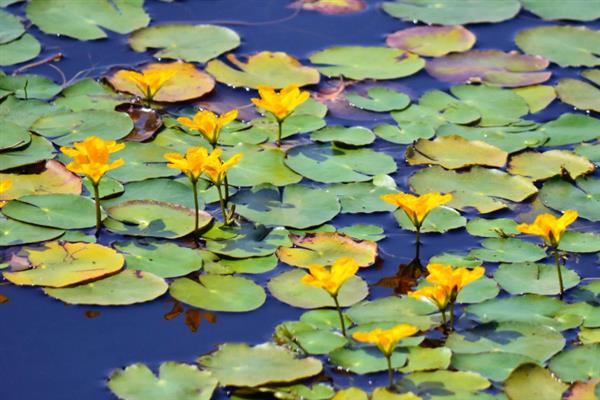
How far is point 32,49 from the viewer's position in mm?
4598

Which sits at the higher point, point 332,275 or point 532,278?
point 332,275

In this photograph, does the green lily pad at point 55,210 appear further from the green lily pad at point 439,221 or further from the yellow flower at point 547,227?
the yellow flower at point 547,227

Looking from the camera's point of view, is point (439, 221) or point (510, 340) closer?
point (510, 340)

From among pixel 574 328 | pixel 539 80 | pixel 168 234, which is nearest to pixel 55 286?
pixel 168 234

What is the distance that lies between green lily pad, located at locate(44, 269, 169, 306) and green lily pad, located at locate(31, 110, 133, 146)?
2.80 feet

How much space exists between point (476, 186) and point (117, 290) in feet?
4.23

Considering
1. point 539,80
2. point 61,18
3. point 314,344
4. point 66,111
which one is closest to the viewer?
point 314,344

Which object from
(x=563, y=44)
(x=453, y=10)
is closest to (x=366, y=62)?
(x=453, y=10)

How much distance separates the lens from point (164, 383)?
285cm

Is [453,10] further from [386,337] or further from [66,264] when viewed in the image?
[386,337]

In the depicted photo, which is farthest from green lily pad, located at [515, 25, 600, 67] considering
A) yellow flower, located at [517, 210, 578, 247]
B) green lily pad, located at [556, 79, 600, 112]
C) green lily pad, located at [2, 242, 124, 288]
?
green lily pad, located at [2, 242, 124, 288]

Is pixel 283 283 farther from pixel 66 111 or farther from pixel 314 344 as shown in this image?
pixel 66 111

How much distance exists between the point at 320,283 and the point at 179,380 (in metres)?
0.43

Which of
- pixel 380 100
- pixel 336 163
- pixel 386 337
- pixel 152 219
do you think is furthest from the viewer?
pixel 380 100
